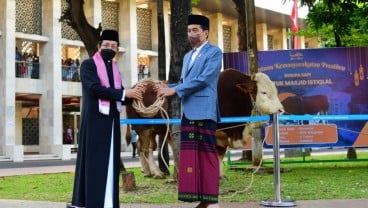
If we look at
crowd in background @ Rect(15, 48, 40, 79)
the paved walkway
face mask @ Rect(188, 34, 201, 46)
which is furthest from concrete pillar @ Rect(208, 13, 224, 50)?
face mask @ Rect(188, 34, 201, 46)

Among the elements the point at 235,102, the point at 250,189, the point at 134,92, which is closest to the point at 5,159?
the point at 235,102

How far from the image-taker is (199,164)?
5797 mm

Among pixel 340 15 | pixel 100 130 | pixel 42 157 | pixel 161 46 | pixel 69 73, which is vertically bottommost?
pixel 42 157

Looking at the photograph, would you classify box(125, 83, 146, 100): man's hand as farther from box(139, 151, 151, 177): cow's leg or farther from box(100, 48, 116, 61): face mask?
box(139, 151, 151, 177): cow's leg

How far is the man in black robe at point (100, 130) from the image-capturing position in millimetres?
5473

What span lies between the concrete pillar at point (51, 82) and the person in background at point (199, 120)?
28090 mm

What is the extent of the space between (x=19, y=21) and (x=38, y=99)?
5246mm

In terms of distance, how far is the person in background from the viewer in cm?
571

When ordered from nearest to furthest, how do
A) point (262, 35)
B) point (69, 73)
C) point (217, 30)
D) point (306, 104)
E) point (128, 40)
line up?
point (306, 104), point (69, 73), point (128, 40), point (217, 30), point (262, 35)

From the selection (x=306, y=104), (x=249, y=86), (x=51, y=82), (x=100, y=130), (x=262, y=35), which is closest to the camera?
(x=100, y=130)

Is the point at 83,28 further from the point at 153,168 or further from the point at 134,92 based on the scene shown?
the point at 134,92

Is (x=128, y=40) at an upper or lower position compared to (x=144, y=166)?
upper

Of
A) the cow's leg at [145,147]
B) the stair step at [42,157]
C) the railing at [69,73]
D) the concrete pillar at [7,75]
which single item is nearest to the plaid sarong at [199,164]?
the cow's leg at [145,147]

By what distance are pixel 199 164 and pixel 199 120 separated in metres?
0.48
